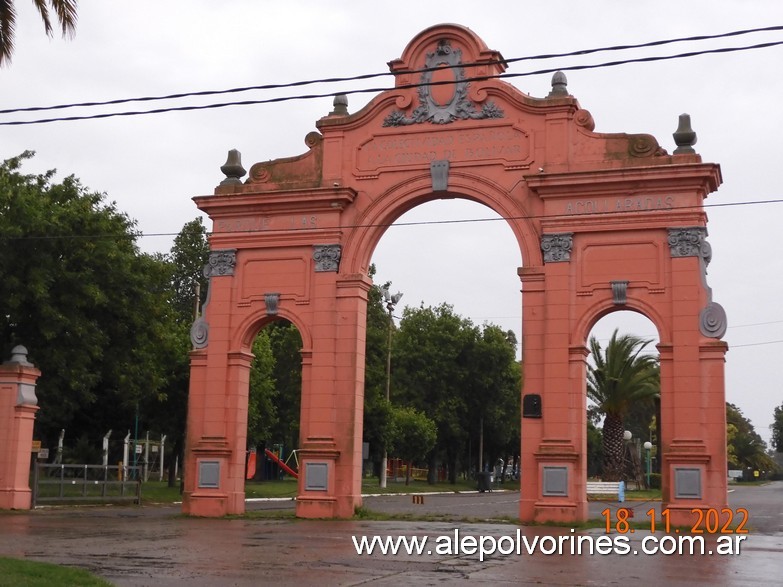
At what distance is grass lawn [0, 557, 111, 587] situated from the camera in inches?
418

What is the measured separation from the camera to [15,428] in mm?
26562

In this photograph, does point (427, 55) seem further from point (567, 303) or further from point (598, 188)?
point (567, 303)

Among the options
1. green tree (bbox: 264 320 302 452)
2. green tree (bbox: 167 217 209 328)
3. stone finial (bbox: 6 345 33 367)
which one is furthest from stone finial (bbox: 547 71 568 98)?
green tree (bbox: 167 217 209 328)

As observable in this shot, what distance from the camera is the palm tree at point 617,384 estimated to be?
44.3 metres

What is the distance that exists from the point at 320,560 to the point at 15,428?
49.4 ft

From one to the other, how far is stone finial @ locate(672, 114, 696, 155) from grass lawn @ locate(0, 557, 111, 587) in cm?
1713

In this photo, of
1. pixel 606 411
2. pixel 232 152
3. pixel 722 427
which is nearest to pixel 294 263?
pixel 232 152

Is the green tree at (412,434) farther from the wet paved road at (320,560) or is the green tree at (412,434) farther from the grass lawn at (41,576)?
the grass lawn at (41,576)

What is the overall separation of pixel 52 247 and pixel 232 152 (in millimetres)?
5843

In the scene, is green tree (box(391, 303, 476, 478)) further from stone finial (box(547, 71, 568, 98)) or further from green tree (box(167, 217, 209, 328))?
stone finial (box(547, 71, 568, 98))

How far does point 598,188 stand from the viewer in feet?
79.4

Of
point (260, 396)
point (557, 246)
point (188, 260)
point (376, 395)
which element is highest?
point (188, 260)

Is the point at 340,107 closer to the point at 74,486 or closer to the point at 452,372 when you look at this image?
the point at 74,486

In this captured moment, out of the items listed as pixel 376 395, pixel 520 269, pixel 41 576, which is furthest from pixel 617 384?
pixel 41 576
